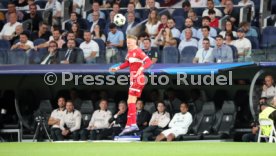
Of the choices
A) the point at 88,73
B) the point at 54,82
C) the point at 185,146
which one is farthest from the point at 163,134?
the point at 185,146

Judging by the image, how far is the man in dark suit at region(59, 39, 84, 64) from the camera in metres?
22.5

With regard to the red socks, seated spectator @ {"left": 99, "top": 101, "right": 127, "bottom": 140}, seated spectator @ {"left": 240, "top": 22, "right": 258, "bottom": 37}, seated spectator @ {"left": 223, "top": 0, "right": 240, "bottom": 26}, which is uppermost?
seated spectator @ {"left": 223, "top": 0, "right": 240, "bottom": 26}

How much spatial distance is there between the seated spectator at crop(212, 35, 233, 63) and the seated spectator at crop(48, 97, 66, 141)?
4.37 m

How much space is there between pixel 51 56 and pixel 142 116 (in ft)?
9.44

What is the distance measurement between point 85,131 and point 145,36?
2.93m

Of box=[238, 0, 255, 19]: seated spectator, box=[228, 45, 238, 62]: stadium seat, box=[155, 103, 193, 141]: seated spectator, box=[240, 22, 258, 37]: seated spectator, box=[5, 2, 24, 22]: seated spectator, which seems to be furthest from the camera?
box=[5, 2, 24, 22]: seated spectator

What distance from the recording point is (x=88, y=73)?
2242 centimetres

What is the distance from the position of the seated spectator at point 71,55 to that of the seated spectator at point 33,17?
2987 mm

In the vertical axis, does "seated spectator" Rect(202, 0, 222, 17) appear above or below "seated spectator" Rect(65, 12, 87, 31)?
above

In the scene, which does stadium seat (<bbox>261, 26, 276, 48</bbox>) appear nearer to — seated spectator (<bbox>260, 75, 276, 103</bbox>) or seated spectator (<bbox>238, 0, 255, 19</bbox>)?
seated spectator (<bbox>260, 75, 276, 103</bbox>)

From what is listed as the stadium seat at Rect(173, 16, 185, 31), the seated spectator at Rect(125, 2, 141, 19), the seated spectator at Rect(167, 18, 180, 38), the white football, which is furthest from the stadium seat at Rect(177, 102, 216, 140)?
the seated spectator at Rect(125, 2, 141, 19)

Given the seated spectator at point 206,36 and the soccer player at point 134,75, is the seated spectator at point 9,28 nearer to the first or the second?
the seated spectator at point 206,36

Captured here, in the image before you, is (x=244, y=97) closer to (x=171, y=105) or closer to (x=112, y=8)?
(x=171, y=105)

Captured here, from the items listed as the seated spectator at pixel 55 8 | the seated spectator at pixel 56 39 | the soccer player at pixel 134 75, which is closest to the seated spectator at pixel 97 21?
the seated spectator at pixel 56 39
